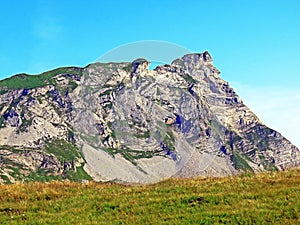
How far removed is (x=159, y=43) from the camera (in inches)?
814

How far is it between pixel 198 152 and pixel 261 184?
3.67 m

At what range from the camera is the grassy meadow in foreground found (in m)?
13.5

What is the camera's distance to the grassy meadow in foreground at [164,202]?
1355 cm

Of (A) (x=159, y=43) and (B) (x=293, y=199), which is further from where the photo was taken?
(A) (x=159, y=43)

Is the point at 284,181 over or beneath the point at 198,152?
beneath

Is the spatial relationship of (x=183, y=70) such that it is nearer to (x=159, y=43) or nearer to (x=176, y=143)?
(x=159, y=43)

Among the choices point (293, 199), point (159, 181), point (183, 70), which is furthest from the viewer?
point (183, 70)

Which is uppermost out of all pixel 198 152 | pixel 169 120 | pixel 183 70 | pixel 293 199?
pixel 183 70

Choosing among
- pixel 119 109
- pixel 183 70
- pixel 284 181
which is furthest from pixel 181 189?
pixel 183 70

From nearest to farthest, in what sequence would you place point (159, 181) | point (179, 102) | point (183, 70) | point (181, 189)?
point (181, 189) < point (159, 181) < point (179, 102) < point (183, 70)

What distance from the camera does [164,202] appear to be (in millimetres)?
15359

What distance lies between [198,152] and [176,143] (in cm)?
107

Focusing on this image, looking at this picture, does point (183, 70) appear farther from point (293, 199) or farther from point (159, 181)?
point (293, 199)

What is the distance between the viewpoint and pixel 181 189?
17250 millimetres
